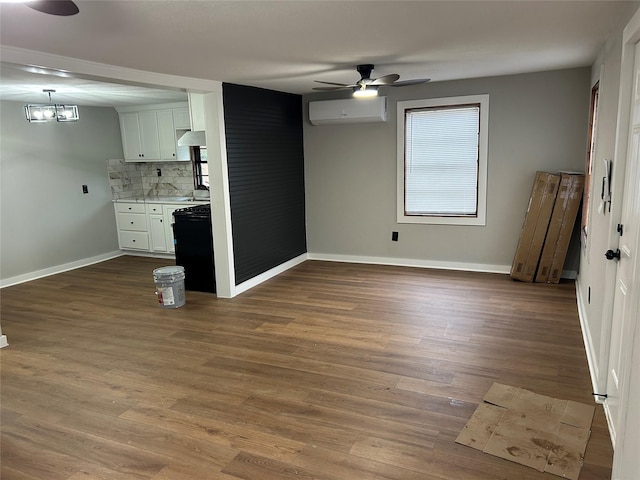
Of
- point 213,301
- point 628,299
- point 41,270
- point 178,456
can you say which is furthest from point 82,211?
point 628,299

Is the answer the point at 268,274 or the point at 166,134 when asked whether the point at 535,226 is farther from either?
the point at 166,134

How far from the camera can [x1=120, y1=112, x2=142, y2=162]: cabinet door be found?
7059 millimetres

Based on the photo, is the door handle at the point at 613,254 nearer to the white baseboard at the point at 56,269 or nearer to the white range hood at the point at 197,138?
the white range hood at the point at 197,138

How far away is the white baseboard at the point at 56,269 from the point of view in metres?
5.84

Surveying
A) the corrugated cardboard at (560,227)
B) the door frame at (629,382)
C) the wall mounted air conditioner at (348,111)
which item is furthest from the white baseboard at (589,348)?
the wall mounted air conditioner at (348,111)

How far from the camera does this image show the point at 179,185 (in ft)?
24.0

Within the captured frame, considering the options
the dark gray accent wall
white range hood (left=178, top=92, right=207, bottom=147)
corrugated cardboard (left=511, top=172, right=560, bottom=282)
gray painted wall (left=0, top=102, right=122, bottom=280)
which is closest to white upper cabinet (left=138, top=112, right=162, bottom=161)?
gray painted wall (left=0, top=102, right=122, bottom=280)

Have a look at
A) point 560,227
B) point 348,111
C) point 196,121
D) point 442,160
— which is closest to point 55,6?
point 196,121

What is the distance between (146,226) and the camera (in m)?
7.01

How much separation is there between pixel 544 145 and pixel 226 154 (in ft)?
11.6

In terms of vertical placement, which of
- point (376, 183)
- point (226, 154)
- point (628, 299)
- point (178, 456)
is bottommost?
point (178, 456)

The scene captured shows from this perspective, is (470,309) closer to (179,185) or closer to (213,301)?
(213,301)

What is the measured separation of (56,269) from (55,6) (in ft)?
18.2

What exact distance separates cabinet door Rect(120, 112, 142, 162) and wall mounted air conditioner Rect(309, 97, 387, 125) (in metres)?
2.92
